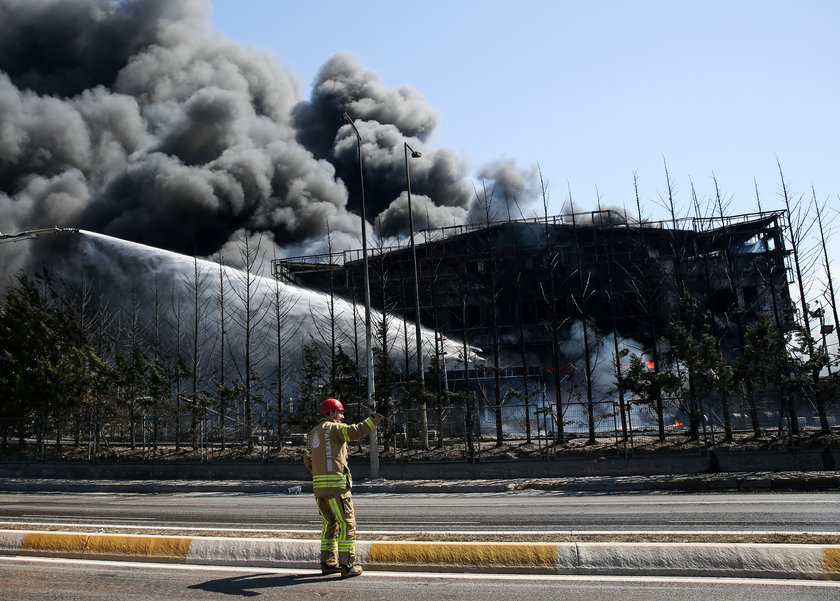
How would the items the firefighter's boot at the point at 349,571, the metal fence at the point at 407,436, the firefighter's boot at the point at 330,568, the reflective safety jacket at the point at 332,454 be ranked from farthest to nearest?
the metal fence at the point at 407,436 < the reflective safety jacket at the point at 332,454 < the firefighter's boot at the point at 330,568 < the firefighter's boot at the point at 349,571

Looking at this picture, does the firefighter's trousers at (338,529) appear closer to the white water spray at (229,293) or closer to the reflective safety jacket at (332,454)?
the reflective safety jacket at (332,454)

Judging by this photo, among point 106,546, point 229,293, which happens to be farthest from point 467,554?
point 229,293

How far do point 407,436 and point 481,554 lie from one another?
13678 millimetres

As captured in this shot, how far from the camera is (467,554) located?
18.3 feet

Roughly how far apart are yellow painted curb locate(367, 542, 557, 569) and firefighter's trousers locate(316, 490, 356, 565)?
0.36m

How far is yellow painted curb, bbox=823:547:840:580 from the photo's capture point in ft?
15.7

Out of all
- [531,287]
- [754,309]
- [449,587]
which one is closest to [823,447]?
[449,587]

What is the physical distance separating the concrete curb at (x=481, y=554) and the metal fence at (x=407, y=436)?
12244mm

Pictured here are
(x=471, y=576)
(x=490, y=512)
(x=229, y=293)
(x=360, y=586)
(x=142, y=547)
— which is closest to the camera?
(x=360, y=586)

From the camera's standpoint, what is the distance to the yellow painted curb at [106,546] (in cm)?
619

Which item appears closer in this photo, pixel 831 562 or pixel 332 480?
pixel 831 562

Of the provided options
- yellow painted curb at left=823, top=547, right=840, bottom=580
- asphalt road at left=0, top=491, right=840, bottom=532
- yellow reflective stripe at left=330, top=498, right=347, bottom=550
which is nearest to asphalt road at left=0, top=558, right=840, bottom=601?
yellow painted curb at left=823, top=547, right=840, bottom=580

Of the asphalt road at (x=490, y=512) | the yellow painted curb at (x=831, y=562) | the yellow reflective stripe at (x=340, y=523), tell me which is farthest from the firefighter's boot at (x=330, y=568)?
the yellow painted curb at (x=831, y=562)

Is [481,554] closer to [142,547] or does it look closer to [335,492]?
[335,492]
